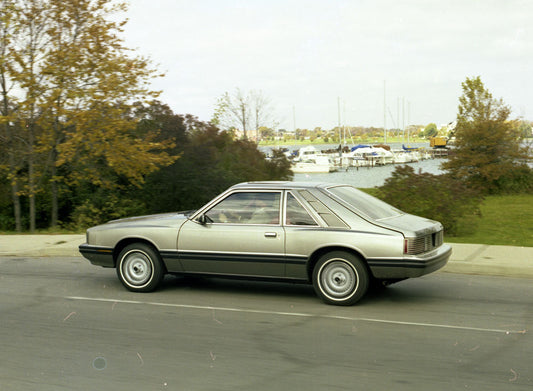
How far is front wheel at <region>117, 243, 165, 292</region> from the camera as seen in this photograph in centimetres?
806

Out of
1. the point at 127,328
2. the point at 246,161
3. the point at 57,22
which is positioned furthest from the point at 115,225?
the point at 246,161

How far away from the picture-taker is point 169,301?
7.66 meters

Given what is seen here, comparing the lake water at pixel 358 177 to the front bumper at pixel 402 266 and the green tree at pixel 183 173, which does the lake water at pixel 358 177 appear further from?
the front bumper at pixel 402 266

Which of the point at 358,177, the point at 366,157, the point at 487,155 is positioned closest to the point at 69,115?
the point at 487,155

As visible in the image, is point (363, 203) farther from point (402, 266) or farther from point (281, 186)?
point (402, 266)

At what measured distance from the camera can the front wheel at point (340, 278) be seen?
7.09 meters

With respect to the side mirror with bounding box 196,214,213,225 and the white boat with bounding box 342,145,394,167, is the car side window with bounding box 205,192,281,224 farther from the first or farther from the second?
the white boat with bounding box 342,145,394,167

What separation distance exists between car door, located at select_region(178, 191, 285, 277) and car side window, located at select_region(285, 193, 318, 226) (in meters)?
0.13

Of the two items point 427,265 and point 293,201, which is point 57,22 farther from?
point 427,265

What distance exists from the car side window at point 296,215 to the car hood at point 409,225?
86 centimetres

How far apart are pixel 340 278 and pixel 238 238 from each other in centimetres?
139

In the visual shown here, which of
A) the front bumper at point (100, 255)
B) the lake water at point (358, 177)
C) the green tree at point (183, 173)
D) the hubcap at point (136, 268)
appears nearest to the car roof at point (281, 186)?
the hubcap at point (136, 268)

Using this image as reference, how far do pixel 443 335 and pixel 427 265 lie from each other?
112 centimetres

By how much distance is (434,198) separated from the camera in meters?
14.0
